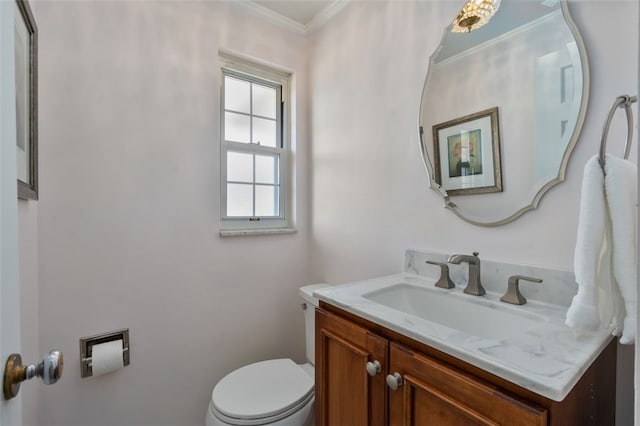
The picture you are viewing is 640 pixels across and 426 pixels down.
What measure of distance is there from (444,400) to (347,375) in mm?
360

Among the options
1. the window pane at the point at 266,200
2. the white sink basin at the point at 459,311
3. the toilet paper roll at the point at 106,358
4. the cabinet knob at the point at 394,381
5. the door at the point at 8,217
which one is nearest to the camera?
the door at the point at 8,217

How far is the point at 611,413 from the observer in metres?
0.78

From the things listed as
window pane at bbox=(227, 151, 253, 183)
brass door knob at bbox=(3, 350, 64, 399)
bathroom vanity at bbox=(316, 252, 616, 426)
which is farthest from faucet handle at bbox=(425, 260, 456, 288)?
window pane at bbox=(227, 151, 253, 183)

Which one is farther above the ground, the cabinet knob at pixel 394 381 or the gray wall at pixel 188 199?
the gray wall at pixel 188 199

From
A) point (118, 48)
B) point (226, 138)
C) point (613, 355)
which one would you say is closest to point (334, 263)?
point (226, 138)

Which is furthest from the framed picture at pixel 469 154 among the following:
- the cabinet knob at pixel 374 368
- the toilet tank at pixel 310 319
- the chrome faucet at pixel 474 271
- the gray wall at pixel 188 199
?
the toilet tank at pixel 310 319

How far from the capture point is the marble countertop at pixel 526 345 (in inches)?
22.2

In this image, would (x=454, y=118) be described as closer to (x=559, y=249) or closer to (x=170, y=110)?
(x=559, y=249)

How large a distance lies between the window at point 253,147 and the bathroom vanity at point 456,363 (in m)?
0.98

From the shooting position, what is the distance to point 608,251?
717 mm

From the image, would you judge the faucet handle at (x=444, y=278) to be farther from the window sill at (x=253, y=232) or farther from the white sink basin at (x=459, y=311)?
the window sill at (x=253, y=232)

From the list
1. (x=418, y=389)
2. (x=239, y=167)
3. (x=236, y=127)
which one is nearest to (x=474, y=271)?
(x=418, y=389)

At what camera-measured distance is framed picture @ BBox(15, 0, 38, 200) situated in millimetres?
875

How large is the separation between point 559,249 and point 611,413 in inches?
17.8
